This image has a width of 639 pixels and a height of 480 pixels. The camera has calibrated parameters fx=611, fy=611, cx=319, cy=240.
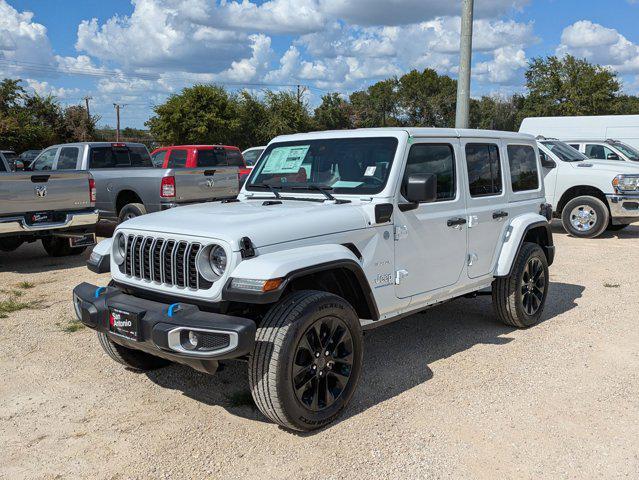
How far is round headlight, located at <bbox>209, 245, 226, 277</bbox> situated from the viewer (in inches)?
143

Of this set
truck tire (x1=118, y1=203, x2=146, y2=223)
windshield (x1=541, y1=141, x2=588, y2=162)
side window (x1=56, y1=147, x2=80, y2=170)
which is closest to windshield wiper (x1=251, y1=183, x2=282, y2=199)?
truck tire (x1=118, y1=203, x2=146, y2=223)

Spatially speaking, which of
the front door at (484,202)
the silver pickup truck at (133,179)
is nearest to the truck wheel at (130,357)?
the front door at (484,202)

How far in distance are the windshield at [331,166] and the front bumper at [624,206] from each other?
8842mm

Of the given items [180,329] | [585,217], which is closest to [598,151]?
[585,217]

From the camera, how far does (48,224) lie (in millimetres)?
8875

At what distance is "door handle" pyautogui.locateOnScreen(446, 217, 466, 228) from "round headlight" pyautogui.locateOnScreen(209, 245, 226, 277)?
2.07 m

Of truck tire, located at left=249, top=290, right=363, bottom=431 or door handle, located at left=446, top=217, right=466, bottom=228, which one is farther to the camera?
door handle, located at left=446, top=217, right=466, bottom=228

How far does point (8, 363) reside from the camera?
513cm

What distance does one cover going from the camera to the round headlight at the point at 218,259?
3.63m

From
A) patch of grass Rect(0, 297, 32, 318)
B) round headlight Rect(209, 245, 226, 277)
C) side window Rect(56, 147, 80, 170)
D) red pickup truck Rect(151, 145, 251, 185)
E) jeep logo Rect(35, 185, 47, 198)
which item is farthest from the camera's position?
red pickup truck Rect(151, 145, 251, 185)

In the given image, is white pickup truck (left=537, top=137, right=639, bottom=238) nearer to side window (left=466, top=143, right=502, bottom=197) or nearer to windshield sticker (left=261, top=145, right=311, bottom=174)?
side window (left=466, top=143, right=502, bottom=197)

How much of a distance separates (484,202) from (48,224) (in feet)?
21.0

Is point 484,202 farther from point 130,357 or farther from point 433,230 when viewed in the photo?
point 130,357

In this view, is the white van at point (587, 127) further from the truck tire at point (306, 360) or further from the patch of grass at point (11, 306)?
the truck tire at point (306, 360)
